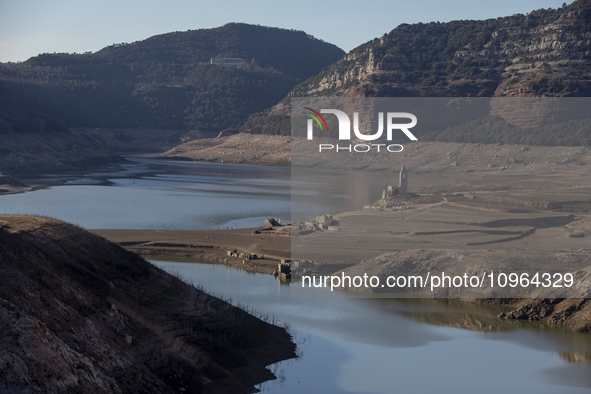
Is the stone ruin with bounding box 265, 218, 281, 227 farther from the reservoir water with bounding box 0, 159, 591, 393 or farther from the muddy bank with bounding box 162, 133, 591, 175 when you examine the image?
the muddy bank with bounding box 162, 133, 591, 175

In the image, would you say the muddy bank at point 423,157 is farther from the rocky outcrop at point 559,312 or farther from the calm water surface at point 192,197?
the rocky outcrop at point 559,312

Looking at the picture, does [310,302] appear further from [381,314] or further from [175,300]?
[175,300]

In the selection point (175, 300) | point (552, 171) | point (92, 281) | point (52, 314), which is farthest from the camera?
point (552, 171)

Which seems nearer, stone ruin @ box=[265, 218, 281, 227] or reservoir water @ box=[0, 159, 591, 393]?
reservoir water @ box=[0, 159, 591, 393]

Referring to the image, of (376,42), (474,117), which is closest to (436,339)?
(474,117)

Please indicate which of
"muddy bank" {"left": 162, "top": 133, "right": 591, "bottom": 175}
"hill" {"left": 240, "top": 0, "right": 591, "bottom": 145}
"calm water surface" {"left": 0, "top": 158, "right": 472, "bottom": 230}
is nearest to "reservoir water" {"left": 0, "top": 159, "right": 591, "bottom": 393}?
"calm water surface" {"left": 0, "top": 158, "right": 472, "bottom": 230}

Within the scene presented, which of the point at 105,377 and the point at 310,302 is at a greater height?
the point at 105,377
